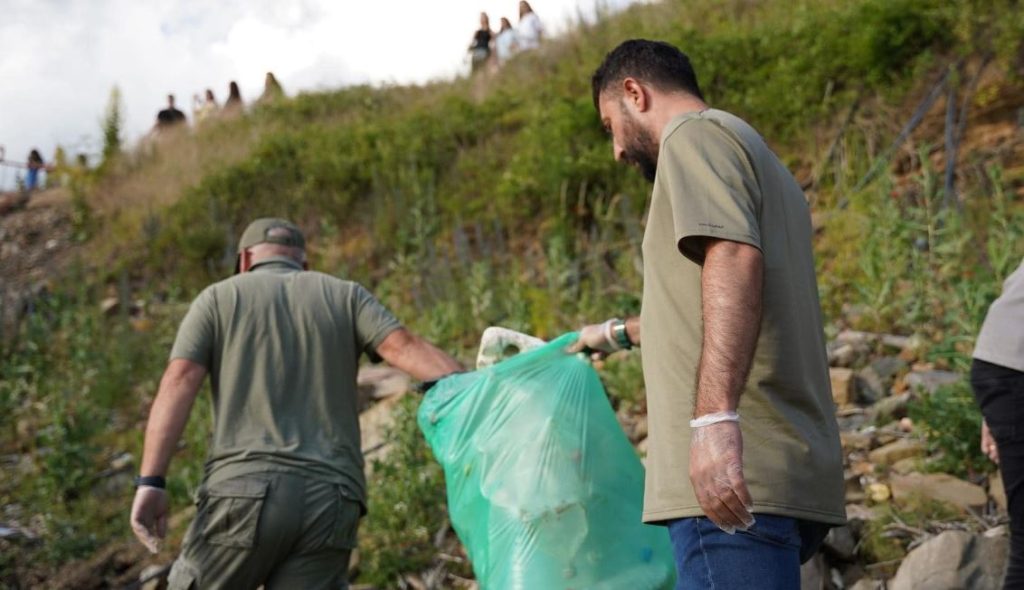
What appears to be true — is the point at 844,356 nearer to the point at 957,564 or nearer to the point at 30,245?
the point at 957,564

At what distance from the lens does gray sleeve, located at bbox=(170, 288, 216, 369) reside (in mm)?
3365

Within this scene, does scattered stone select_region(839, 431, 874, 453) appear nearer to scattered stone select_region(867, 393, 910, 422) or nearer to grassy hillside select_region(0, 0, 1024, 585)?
scattered stone select_region(867, 393, 910, 422)

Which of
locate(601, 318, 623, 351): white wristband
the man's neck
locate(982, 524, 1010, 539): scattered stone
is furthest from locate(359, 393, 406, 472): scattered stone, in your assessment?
the man's neck

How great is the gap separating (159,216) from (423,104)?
3477 millimetres

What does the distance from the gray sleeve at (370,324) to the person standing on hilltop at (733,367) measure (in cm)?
155

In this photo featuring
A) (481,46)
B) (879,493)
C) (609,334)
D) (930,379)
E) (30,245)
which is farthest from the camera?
(481,46)

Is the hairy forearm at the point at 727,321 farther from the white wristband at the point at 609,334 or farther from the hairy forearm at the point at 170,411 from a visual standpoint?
the hairy forearm at the point at 170,411

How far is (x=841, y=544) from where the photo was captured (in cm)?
379

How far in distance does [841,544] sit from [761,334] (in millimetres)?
2162

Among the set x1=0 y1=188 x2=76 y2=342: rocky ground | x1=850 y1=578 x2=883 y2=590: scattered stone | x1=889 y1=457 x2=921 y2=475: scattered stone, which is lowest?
x1=850 y1=578 x2=883 y2=590: scattered stone

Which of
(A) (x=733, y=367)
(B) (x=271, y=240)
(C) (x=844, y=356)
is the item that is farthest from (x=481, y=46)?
(A) (x=733, y=367)

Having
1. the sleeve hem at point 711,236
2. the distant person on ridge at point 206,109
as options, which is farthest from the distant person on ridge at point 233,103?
the sleeve hem at point 711,236

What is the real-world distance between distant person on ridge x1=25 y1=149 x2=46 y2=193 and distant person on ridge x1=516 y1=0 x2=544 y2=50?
7.84 m

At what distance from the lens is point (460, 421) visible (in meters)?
2.84
